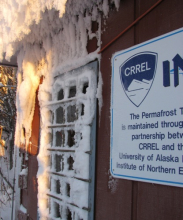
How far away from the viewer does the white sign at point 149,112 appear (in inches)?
70.6

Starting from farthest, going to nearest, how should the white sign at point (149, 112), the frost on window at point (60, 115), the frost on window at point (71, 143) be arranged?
the frost on window at point (60, 115) < the frost on window at point (71, 143) < the white sign at point (149, 112)

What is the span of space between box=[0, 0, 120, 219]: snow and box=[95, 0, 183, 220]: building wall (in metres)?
0.13

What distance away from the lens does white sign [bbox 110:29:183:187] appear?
5.89ft

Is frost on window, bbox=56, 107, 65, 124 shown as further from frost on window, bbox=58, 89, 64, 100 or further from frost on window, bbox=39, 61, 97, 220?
frost on window, bbox=58, 89, 64, 100

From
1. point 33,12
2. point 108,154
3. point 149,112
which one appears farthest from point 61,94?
point 149,112

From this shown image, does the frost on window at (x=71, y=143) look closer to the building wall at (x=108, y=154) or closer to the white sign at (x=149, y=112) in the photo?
the building wall at (x=108, y=154)

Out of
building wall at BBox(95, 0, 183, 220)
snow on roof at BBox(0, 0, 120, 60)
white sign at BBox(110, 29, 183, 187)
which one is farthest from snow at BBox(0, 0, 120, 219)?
white sign at BBox(110, 29, 183, 187)

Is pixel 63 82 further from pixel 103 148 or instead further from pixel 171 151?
pixel 171 151

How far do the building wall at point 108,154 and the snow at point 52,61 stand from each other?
0.13 m

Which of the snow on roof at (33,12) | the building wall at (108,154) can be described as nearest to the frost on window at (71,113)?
the building wall at (108,154)

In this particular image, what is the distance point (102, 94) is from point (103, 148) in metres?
0.51

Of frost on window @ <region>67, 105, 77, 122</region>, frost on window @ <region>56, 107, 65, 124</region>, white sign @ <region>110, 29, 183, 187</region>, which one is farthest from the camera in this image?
frost on window @ <region>56, 107, 65, 124</region>

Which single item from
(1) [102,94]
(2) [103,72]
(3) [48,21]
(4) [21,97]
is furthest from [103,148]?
(4) [21,97]

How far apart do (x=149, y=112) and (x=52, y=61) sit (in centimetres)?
189
